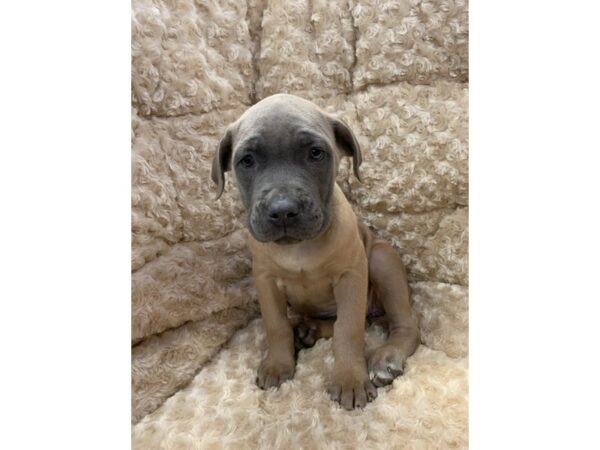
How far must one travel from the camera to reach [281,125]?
79.4 inches

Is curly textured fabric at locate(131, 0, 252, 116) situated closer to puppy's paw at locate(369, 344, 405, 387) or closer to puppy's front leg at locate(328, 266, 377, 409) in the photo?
puppy's front leg at locate(328, 266, 377, 409)

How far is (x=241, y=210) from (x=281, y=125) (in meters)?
0.79

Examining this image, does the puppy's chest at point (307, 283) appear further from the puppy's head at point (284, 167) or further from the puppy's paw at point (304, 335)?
the puppy's head at point (284, 167)

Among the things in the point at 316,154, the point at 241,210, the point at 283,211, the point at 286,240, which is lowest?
the point at 241,210

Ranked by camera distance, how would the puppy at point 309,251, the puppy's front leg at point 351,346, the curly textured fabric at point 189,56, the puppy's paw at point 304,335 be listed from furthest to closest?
1. the puppy's paw at point 304,335
2. the curly textured fabric at point 189,56
3. the puppy's front leg at point 351,346
4. the puppy at point 309,251

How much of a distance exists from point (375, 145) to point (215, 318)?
1.22 meters

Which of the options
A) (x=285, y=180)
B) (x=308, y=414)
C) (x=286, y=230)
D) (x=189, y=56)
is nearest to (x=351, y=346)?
(x=308, y=414)

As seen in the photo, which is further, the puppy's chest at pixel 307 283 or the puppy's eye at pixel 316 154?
the puppy's chest at pixel 307 283

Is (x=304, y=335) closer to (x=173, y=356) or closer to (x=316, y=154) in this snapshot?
(x=173, y=356)

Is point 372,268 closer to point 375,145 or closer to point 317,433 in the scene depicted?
A: point 375,145

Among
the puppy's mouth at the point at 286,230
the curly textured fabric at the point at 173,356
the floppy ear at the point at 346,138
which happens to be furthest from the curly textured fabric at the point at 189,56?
the curly textured fabric at the point at 173,356

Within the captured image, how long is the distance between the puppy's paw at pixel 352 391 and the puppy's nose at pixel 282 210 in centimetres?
72

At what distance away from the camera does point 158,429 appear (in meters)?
1.95

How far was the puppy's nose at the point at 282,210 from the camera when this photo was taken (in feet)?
6.06
